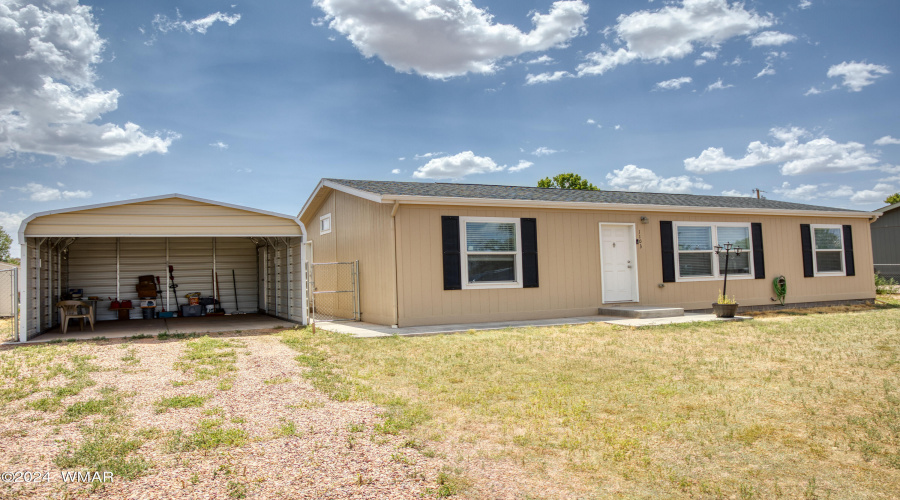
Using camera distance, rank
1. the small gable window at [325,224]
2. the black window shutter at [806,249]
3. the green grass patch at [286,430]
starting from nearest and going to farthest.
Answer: the green grass patch at [286,430] → the small gable window at [325,224] → the black window shutter at [806,249]

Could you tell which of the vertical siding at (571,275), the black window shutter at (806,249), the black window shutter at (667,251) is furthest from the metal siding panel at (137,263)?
the black window shutter at (806,249)

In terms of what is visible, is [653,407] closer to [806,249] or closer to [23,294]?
[23,294]

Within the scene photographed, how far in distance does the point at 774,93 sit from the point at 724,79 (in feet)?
4.27

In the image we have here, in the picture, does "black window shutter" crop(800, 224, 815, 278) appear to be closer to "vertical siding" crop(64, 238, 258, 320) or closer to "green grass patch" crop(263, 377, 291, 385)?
"green grass patch" crop(263, 377, 291, 385)

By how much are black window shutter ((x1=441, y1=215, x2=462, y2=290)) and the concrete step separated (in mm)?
3324

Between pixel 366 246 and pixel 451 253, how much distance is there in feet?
6.52

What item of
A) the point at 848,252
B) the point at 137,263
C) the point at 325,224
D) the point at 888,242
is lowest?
the point at 848,252

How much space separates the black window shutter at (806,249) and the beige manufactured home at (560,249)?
3cm

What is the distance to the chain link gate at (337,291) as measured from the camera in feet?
37.2

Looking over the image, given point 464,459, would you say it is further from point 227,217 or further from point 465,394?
point 227,217

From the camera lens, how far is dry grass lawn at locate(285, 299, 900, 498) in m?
2.80

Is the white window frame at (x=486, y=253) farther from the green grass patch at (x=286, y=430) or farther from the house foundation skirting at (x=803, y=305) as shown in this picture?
the green grass patch at (x=286, y=430)

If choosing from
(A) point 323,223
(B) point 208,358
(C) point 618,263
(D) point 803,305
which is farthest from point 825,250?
(B) point 208,358

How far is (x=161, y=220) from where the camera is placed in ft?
31.8
